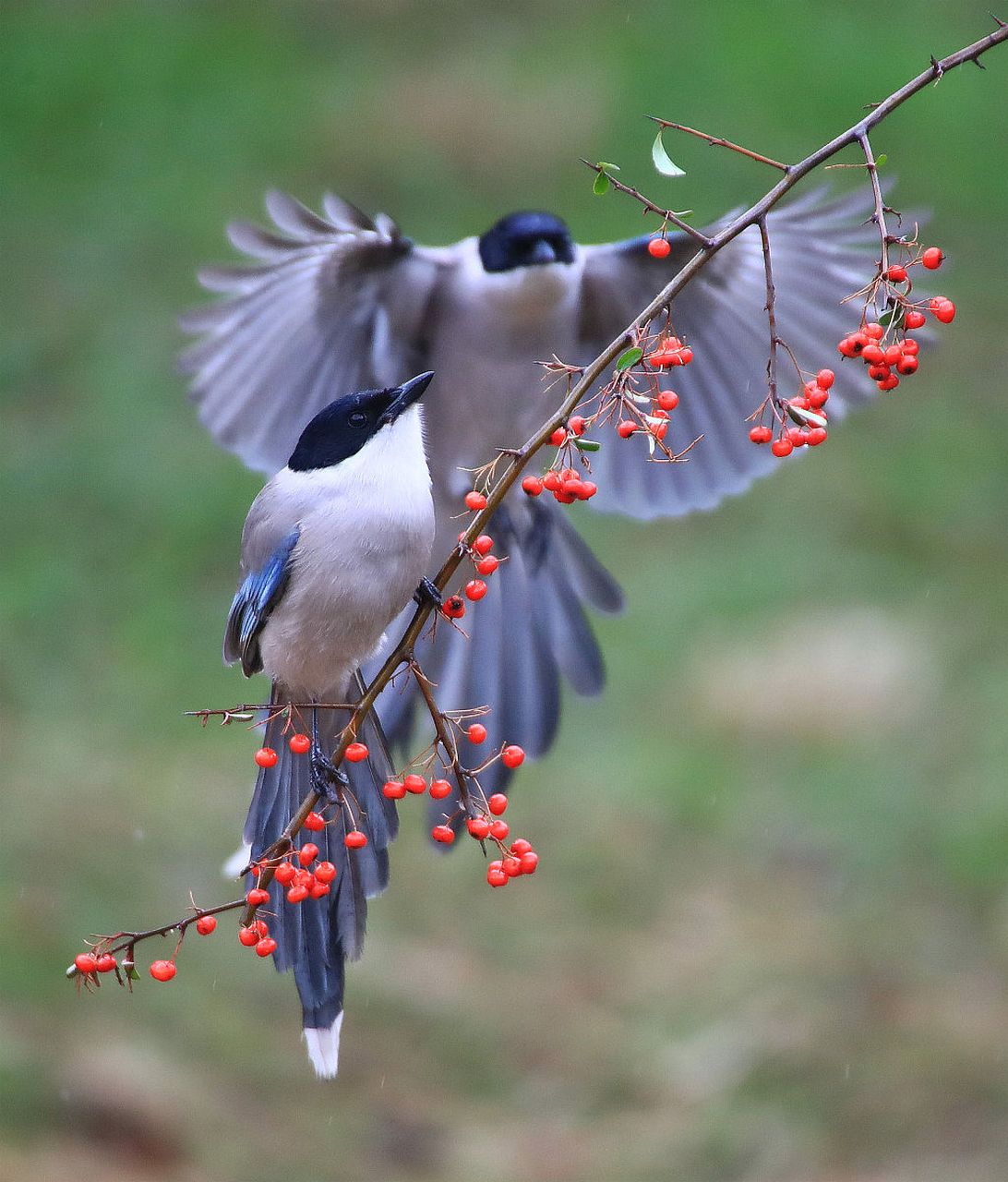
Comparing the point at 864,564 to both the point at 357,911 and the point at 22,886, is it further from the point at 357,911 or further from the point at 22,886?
the point at 357,911

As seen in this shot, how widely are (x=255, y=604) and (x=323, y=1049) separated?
2.63 ft

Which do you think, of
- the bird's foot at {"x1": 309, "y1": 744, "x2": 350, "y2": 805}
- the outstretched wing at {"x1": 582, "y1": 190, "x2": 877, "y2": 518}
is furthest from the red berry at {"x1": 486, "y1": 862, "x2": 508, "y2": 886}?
the outstretched wing at {"x1": 582, "y1": 190, "x2": 877, "y2": 518}

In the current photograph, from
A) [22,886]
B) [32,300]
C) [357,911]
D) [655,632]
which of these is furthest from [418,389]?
[32,300]

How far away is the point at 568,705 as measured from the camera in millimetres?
6520

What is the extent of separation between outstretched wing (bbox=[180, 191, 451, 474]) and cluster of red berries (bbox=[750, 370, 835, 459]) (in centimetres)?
161

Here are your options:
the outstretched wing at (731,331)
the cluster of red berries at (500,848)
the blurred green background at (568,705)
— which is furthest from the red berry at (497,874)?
the blurred green background at (568,705)

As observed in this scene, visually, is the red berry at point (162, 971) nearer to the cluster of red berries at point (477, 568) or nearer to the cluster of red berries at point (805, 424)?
the cluster of red berries at point (477, 568)

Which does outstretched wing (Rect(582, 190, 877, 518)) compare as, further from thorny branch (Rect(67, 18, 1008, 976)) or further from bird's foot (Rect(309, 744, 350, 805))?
thorny branch (Rect(67, 18, 1008, 976))

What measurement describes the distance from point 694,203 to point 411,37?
7.19 ft

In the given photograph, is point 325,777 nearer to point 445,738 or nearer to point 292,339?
point 445,738

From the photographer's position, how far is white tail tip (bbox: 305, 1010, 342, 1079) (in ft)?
8.95

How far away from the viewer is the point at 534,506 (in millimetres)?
4348

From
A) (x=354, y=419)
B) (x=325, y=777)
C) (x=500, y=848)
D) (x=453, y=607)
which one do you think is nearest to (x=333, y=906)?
(x=325, y=777)

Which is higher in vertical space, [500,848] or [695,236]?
[695,236]
